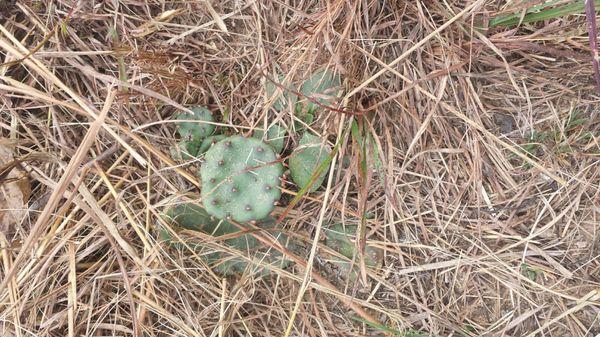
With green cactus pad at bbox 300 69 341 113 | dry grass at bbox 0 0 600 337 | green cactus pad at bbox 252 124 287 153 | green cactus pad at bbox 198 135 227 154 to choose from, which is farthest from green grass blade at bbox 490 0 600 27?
green cactus pad at bbox 198 135 227 154

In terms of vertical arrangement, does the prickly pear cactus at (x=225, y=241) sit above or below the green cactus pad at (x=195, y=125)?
below

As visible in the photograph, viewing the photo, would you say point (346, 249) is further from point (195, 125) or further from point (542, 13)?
point (542, 13)

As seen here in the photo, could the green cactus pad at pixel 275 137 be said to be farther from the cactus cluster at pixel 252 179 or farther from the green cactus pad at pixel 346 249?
the green cactus pad at pixel 346 249

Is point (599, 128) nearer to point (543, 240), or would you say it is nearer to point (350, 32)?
point (543, 240)

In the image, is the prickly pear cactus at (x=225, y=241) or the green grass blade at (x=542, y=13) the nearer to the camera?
the green grass blade at (x=542, y=13)

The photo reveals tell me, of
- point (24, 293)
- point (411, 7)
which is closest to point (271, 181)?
point (411, 7)

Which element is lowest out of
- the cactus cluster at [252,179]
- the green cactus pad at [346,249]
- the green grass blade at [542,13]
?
the green cactus pad at [346,249]

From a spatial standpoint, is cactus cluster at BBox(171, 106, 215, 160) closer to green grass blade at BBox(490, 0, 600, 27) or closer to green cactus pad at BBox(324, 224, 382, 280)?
green cactus pad at BBox(324, 224, 382, 280)

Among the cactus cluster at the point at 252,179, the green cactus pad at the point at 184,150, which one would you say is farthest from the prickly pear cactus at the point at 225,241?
the green cactus pad at the point at 184,150
